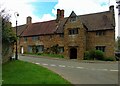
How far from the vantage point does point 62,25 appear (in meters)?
53.1

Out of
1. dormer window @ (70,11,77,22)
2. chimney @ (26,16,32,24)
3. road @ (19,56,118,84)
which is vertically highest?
chimney @ (26,16,32,24)

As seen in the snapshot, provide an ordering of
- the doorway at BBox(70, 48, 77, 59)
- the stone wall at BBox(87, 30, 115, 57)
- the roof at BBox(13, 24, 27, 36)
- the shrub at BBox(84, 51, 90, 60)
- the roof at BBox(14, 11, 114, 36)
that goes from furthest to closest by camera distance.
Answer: the roof at BBox(13, 24, 27, 36) < the doorway at BBox(70, 48, 77, 59) < the roof at BBox(14, 11, 114, 36) < the stone wall at BBox(87, 30, 115, 57) < the shrub at BBox(84, 51, 90, 60)

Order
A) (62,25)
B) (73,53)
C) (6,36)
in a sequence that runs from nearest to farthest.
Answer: (6,36), (73,53), (62,25)

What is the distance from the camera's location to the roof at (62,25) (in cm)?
4671

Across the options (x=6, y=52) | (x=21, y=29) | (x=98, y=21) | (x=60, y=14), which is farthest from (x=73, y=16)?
(x=6, y=52)

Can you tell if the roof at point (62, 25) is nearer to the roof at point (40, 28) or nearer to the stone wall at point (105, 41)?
the roof at point (40, 28)

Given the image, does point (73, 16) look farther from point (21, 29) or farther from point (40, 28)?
point (21, 29)

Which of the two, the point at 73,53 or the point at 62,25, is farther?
the point at 62,25

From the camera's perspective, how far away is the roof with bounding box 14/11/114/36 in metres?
46.7

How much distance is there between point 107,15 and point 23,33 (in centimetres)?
2194

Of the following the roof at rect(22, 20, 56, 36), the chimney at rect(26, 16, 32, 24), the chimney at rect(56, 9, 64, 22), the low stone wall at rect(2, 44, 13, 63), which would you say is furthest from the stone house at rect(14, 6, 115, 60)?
the low stone wall at rect(2, 44, 13, 63)

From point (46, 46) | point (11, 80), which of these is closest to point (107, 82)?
point (11, 80)

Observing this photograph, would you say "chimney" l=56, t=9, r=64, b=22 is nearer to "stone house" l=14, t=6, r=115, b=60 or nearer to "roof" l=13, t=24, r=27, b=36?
"stone house" l=14, t=6, r=115, b=60

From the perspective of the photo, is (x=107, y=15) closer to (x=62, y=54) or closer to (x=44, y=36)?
(x=62, y=54)
